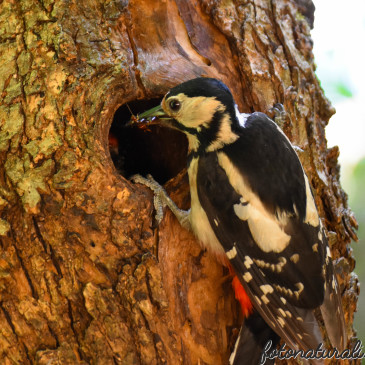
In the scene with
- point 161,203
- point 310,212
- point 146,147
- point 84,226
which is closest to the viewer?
point 84,226

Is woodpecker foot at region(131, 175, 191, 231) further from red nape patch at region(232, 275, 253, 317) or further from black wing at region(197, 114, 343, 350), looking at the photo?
red nape patch at region(232, 275, 253, 317)

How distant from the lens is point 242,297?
1995mm

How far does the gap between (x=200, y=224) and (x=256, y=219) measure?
0.72 ft

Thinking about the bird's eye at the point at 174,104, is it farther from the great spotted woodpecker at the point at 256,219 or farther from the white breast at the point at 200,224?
the white breast at the point at 200,224

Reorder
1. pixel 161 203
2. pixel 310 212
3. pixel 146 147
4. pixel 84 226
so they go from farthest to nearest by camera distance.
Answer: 1. pixel 146 147
2. pixel 310 212
3. pixel 161 203
4. pixel 84 226

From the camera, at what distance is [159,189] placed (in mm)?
1958

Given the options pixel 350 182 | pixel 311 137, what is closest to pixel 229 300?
pixel 311 137

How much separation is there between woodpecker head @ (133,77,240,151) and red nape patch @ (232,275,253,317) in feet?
1.82

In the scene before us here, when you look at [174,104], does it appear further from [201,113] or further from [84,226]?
[84,226]

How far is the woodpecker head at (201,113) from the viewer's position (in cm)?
197

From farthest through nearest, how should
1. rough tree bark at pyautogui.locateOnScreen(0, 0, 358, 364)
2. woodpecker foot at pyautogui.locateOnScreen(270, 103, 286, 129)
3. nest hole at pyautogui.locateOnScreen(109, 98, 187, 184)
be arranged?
1. nest hole at pyautogui.locateOnScreen(109, 98, 187, 184)
2. woodpecker foot at pyautogui.locateOnScreen(270, 103, 286, 129)
3. rough tree bark at pyautogui.locateOnScreen(0, 0, 358, 364)

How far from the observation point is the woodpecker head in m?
1.97

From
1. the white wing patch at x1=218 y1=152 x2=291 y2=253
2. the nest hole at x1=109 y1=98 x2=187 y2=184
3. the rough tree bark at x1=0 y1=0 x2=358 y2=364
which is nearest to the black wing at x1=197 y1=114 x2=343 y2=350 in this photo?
the white wing patch at x1=218 y1=152 x2=291 y2=253

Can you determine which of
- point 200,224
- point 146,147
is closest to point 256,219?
point 200,224
